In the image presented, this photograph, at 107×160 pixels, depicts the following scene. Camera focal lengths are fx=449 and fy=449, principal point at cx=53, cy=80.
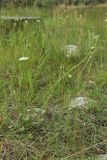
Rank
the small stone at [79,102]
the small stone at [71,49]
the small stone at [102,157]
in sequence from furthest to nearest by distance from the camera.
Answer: the small stone at [71,49], the small stone at [79,102], the small stone at [102,157]

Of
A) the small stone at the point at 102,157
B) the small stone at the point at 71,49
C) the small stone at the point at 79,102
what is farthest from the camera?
the small stone at the point at 71,49

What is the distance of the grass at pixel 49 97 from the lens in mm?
2459

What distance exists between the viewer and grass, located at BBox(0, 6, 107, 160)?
2.46 meters

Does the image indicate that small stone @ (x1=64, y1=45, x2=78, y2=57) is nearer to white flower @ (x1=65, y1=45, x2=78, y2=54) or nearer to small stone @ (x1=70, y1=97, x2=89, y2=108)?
white flower @ (x1=65, y1=45, x2=78, y2=54)

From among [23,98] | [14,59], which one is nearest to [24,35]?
[14,59]

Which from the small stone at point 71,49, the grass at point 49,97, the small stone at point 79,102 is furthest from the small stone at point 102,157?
the small stone at point 71,49

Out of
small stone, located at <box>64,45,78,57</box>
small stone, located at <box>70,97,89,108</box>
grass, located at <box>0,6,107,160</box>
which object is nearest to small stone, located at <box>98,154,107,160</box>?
grass, located at <box>0,6,107,160</box>

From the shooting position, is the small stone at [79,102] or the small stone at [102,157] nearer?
the small stone at [102,157]

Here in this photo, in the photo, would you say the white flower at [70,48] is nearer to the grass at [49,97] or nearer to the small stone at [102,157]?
the grass at [49,97]

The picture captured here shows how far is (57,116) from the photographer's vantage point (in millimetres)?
2740

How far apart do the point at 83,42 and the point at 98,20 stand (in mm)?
1585

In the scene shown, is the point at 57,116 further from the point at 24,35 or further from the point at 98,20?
the point at 98,20

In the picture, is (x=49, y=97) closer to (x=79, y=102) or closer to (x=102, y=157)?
(x=79, y=102)

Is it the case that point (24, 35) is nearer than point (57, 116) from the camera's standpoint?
No
